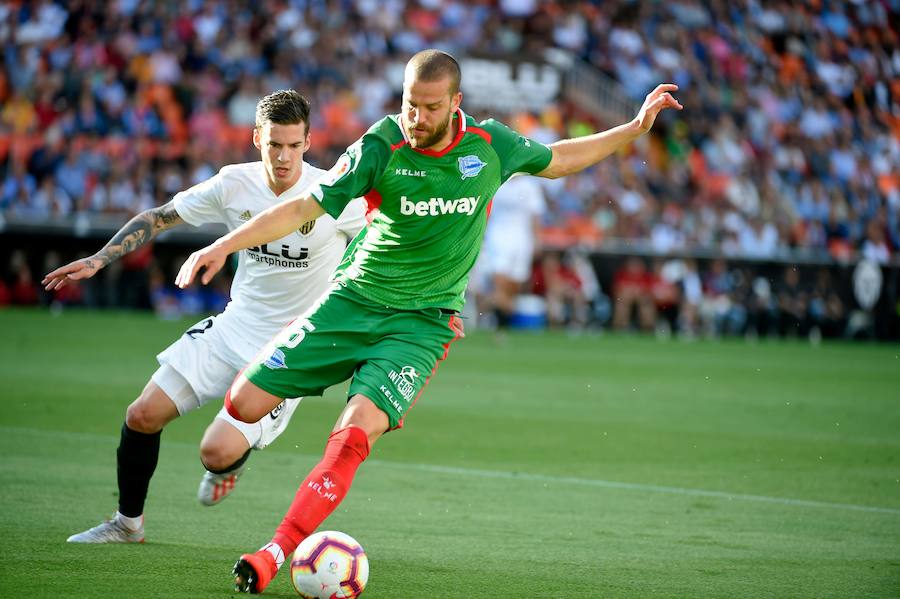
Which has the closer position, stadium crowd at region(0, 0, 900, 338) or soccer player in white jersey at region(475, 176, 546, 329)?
soccer player in white jersey at region(475, 176, 546, 329)

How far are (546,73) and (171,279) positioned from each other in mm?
8896

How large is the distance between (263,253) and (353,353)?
4.69 ft

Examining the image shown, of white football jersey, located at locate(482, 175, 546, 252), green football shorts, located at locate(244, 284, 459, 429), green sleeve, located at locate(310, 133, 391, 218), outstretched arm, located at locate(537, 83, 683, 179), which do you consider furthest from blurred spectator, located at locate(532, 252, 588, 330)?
green sleeve, located at locate(310, 133, 391, 218)

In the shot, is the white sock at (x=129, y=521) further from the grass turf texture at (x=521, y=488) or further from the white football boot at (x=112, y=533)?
the grass turf texture at (x=521, y=488)

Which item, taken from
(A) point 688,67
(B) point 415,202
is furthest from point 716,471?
(A) point 688,67

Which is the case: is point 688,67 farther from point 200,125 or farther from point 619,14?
point 200,125

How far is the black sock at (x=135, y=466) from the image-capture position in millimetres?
6676

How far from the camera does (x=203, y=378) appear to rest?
22.9 feet

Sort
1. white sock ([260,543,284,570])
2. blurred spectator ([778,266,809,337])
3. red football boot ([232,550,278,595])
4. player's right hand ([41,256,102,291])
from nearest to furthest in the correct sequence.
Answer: red football boot ([232,550,278,595]) → white sock ([260,543,284,570]) → player's right hand ([41,256,102,291]) → blurred spectator ([778,266,809,337])

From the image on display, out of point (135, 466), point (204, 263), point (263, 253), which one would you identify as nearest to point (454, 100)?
point (204, 263)

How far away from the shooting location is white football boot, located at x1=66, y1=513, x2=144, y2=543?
6574 millimetres

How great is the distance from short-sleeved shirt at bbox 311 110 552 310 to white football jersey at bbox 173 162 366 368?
89 cm

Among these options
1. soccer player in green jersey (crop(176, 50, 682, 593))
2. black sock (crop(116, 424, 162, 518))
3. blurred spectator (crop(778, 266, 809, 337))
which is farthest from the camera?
blurred spectator (crop(778, 266, 809, 337))

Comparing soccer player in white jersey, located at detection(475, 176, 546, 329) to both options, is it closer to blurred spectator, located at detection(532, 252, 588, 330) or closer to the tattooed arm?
blurred spectator, located at detection(532, 252, 588, 330)
